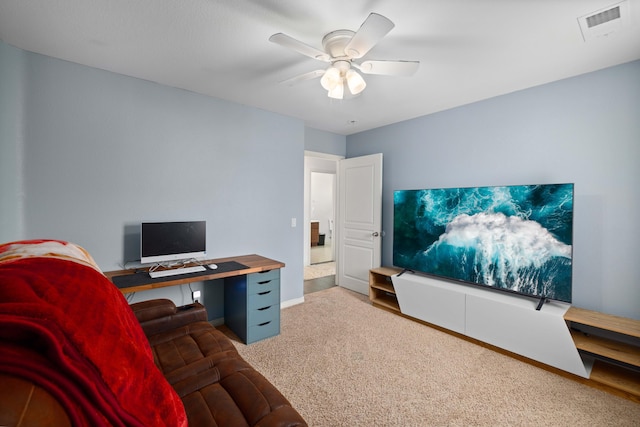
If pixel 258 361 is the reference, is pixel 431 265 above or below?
above

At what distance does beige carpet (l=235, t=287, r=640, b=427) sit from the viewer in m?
1.81

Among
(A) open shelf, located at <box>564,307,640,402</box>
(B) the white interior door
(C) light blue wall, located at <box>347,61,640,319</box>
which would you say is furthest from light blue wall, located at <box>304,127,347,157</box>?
(A) open shelf, located at <box>564,307,640,402</box>

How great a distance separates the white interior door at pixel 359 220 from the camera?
3982 millimetres

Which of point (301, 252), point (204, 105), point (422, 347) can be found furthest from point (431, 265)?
point (204, 105)

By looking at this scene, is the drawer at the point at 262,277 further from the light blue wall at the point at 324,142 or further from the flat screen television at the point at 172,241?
the light blue wall at the point at 324,142

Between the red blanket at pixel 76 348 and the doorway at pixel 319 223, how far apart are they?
11.7 ft

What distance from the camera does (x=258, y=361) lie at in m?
2.40

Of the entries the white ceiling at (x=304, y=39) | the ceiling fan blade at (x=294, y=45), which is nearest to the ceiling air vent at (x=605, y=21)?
the white ceiling at (x=304, y=39)

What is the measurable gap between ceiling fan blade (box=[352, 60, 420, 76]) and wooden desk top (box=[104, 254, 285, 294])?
1909 mm

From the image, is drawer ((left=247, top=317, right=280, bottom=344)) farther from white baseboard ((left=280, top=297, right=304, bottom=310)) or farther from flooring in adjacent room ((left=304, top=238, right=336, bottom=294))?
flooring in adjacent room ((left=304, top=238, right=336, bottom=294))

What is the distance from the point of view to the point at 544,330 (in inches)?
89.1

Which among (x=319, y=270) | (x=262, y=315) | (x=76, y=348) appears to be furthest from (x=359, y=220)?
(x=76, y=348)

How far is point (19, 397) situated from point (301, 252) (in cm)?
329

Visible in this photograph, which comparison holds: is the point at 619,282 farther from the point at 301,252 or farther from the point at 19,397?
the point at 19,397
